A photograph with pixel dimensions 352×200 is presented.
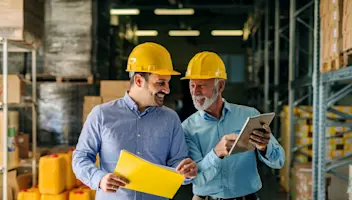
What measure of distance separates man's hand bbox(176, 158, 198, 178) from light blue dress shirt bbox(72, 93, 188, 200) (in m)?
0.14

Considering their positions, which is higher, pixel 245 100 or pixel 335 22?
pixel 335 22

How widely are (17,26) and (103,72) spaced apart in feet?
13.2

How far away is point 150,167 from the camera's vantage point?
8.23ft

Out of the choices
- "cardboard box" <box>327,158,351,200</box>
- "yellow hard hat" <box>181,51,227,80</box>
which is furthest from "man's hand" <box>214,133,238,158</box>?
"cardboard box" <box>327,158,351,200</box>

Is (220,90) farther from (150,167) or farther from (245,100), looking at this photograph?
(245,100)

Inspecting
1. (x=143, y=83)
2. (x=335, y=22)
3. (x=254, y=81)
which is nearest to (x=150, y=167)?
(x=143, y=83)

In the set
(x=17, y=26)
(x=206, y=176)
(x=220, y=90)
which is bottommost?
(x=206, y=176)

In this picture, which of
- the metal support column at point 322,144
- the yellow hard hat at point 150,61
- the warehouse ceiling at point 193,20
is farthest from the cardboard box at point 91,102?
A: the warehouse ceiling at point 193,20

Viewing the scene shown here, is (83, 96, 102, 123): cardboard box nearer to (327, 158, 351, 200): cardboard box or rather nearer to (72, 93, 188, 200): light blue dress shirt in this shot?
(327, 158, 351, 200): cardboard box

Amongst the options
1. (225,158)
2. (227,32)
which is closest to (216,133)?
(225,158)

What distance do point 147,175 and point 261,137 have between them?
76 centimetres

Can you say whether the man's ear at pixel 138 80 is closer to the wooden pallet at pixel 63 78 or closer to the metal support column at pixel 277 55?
the wooden pallet at pixel 63 78

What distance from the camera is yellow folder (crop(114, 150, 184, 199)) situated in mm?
2447

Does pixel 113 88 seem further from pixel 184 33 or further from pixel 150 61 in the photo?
pixel 184 33
